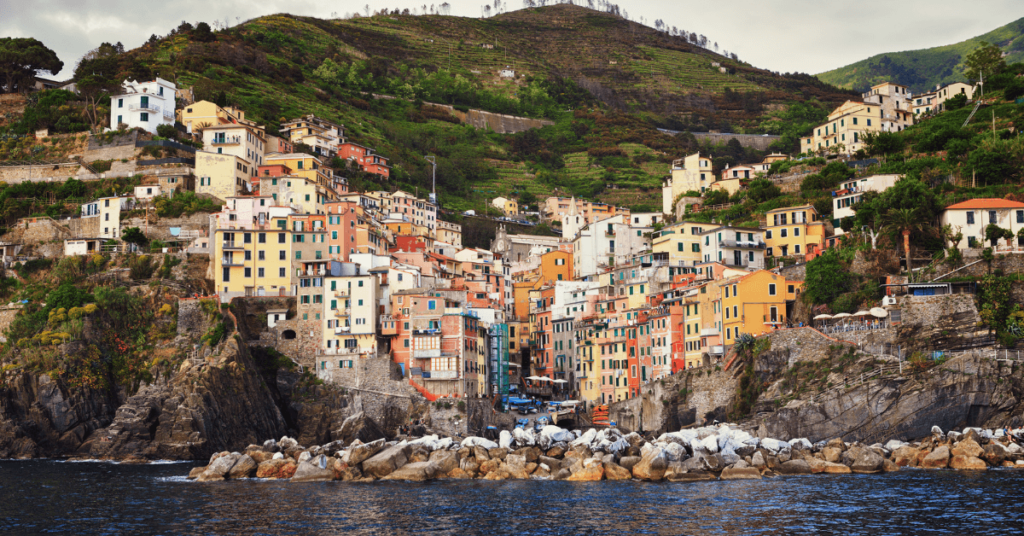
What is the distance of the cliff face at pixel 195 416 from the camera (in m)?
66.2

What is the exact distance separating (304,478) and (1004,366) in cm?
4214

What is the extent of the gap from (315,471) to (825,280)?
3706 centimetres

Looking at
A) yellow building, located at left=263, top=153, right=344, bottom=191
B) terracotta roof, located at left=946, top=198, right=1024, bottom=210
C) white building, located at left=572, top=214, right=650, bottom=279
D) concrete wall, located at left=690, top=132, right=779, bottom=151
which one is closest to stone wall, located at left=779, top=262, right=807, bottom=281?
terracotta roof, located at left=946, top=198, right=1024, bottom=210

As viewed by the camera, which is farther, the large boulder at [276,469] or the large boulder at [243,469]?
the large boulder at [276,469]

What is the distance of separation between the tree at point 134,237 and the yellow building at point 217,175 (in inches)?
335

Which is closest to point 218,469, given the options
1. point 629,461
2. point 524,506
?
point 524,506

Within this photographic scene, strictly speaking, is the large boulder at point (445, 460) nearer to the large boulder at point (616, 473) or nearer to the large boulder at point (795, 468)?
the large boulder at point (616, 473)

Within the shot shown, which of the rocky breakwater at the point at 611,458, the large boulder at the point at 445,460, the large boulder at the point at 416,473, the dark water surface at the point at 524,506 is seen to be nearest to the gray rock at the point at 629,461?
the rocky breakwater at the point at 611,458

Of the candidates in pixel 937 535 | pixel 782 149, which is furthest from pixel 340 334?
pixel 782 149

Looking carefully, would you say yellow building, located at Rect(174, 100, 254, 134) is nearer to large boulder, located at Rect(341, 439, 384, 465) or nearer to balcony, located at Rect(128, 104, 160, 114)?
balcony, located at Rect(128, 104, 160, 114)

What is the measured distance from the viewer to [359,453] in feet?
189

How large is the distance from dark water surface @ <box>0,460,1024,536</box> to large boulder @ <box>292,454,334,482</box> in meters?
1.76

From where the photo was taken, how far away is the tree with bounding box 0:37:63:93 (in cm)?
10738

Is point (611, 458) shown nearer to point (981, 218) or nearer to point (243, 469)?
point (243, 469)
